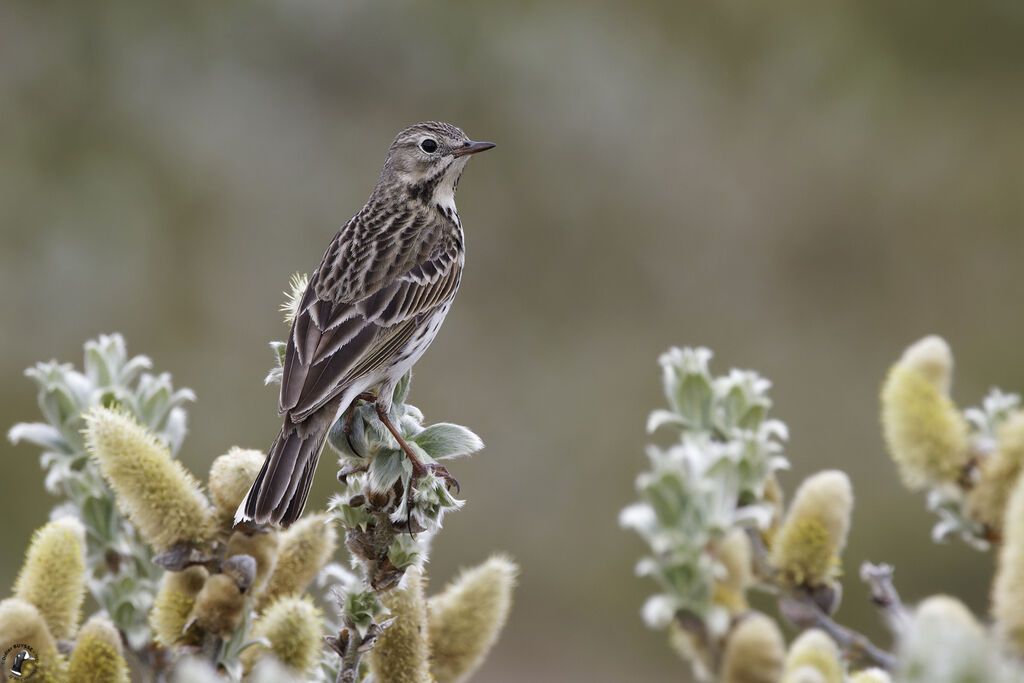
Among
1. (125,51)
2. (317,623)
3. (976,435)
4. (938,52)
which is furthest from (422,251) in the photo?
(938,52)

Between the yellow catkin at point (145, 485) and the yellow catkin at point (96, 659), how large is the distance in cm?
27

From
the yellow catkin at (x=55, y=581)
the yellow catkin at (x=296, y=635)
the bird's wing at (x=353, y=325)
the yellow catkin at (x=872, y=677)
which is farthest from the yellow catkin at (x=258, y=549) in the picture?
the yellow catkin at (x=872, y=677)

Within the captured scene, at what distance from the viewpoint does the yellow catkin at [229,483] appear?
243cm

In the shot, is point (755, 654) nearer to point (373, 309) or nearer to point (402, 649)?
point (402, 649)

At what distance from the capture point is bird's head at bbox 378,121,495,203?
4.73 m

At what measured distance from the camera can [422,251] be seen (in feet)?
13.7

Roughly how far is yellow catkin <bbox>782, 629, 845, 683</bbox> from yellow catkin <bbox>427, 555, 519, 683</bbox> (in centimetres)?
95

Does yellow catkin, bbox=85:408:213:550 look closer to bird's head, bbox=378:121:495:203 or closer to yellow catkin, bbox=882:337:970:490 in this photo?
yellow catkin, bbox=882:337:970:490

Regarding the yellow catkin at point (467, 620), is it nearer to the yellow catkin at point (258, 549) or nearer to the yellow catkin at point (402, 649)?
the yellow catkin at point (402, 649)

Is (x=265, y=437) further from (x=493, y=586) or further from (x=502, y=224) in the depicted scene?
(x=493, y=586)

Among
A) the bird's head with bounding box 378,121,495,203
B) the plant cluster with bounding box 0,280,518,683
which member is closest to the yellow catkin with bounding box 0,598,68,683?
the plant cluster with bounding box 0,280,518,683

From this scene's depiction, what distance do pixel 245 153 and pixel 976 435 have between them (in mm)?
9113

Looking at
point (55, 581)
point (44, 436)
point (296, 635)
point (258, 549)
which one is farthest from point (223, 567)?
point (44, 436)

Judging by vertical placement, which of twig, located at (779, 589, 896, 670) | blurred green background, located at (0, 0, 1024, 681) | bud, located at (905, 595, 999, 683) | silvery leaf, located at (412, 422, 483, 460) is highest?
blurred green background, located at (0, 0, 1024, 681)
